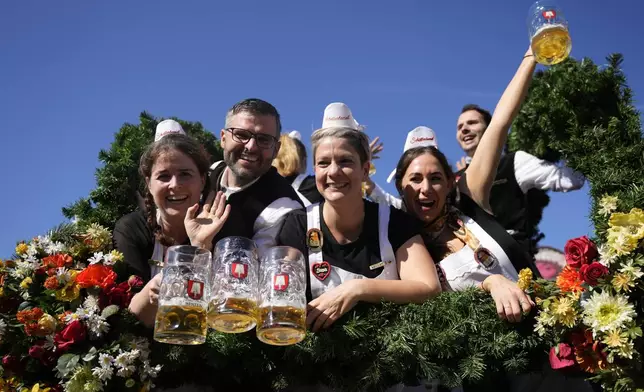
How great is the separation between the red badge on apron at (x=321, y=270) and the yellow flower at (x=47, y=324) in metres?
1.41

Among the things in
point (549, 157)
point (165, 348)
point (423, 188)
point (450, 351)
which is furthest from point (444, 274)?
point (549, 157)

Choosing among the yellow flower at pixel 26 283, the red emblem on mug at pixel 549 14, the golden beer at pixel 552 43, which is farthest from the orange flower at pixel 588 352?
the yellow flower at pixel 26 283

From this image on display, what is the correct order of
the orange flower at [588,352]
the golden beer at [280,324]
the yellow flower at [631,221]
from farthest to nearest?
the yellow flower at [631,221] → the orange flower at [588,352] → the golden beer at [280,324]

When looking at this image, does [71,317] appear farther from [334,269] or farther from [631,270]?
[631,270]

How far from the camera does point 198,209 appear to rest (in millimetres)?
4082

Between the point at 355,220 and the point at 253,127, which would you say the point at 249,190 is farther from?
the point at 355,220

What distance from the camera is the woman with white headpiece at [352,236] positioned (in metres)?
3.65

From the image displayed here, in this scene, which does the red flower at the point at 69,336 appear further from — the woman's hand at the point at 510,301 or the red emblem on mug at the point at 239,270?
the woman's hand at the point at 510,301

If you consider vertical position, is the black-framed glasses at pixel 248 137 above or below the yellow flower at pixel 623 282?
above

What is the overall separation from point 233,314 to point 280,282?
26cm

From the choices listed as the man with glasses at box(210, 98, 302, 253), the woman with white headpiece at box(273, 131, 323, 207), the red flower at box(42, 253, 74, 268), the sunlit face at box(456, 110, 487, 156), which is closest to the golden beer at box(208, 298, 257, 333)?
the red flower at box(42, 253, 74, 268)

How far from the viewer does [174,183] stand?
13.7 feet

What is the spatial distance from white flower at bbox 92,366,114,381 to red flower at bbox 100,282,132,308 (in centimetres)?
36

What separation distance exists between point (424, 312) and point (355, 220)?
854mm
